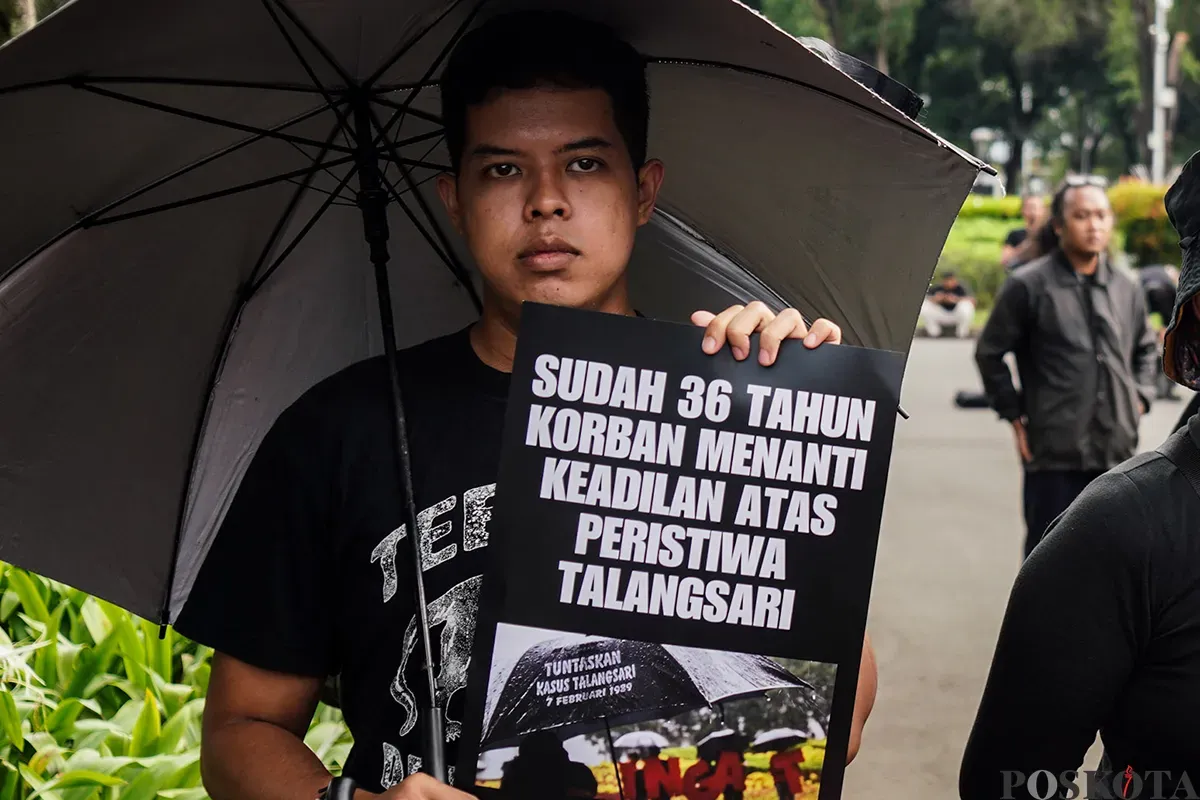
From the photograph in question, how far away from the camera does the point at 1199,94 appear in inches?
2628

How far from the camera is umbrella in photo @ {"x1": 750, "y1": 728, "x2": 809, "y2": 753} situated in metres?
2.02

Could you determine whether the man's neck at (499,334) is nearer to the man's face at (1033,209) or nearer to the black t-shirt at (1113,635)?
the black t-shirt at (1113,635)

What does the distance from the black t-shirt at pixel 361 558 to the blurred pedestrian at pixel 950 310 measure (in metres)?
24.3

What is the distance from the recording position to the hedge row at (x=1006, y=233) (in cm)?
2447

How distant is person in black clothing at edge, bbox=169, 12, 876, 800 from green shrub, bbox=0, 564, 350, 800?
1.58m

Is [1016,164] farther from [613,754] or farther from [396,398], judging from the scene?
[613,754]

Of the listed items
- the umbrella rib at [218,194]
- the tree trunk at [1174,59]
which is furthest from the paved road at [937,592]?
the tree trunk at [1174,59]

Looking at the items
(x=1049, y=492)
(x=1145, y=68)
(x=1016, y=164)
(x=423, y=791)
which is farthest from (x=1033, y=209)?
(x=1016, y=164)

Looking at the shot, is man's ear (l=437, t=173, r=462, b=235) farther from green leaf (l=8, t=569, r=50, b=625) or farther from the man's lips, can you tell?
green leaf (l=8, t=569, r=50, b=625)

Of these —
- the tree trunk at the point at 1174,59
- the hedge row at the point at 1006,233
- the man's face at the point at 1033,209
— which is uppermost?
the tree trunk at the point at 1174,59

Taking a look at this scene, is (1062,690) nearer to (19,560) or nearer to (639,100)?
(639,100)

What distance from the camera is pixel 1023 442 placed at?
7402mm

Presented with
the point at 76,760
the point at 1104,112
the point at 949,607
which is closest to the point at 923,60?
the point at 1104,112

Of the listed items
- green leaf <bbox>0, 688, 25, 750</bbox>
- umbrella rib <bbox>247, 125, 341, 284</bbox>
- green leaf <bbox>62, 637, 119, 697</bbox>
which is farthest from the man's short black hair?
green leaf <bbox>62, 637, 119, 697</bbox>
